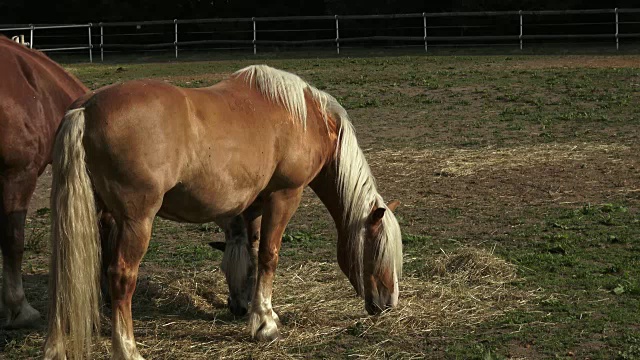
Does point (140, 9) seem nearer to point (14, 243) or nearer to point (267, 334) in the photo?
point (14, 243)

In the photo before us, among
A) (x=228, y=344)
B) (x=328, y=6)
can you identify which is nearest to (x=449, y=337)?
(x=228, y=344)

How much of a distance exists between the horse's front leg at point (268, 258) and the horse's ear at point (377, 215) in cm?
46

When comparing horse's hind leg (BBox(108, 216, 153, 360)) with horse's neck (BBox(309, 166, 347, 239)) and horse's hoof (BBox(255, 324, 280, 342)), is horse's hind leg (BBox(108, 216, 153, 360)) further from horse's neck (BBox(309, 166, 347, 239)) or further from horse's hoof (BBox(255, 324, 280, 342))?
horse's neck (BBox(309, 166, 347, 239))

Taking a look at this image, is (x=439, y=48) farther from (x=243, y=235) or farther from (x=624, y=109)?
(x=243, y=235)

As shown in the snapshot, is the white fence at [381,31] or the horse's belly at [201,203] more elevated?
the white fence at [381,31]

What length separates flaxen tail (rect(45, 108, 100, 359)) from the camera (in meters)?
4.49

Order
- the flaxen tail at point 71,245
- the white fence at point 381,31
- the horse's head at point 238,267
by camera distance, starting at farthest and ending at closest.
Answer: the white fence at point 381,31 → the horse's head at point 238,267 → the flaxen tail at point 71,245

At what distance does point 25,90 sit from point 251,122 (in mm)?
1588

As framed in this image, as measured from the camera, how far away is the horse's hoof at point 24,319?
5.48 metres

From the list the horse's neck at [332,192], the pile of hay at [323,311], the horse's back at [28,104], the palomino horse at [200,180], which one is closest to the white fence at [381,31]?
the pile of hay at [323,311]

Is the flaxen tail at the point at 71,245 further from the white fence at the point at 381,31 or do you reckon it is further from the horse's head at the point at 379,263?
the white fence at the point at 381,31

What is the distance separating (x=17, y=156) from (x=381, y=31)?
23.8 metres

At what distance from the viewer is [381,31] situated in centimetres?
2858

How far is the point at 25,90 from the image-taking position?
5711mm
